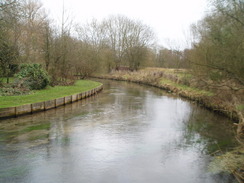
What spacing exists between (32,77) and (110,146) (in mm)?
11212

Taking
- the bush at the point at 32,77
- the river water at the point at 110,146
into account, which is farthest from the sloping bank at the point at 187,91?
the bush at the point at 32,77

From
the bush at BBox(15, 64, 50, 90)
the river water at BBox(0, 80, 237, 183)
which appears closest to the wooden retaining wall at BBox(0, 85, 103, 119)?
the river water at BBox(0, 80, 237, 183)

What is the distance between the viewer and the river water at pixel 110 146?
6316mm

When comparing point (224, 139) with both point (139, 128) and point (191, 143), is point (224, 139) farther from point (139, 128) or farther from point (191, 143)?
point (139, 128)

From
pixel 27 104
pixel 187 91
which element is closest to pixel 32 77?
pixel 27 104

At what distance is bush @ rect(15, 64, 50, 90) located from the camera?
16906 millimetres

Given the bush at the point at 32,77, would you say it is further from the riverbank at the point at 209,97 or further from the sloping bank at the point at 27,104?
the riverbank at the point at 209,97

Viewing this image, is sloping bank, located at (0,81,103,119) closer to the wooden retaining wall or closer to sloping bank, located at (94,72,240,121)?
the wooden retaining wall

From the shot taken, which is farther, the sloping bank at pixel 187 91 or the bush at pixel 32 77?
the bush at pixel 32 77

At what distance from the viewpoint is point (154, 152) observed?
798cm

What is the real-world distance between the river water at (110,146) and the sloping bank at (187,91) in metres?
0.65

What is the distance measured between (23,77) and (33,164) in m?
11.8

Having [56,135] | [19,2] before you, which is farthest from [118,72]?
[56,135]

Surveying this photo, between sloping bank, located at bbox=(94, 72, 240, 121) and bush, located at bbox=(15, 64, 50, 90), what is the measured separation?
39.5ft
